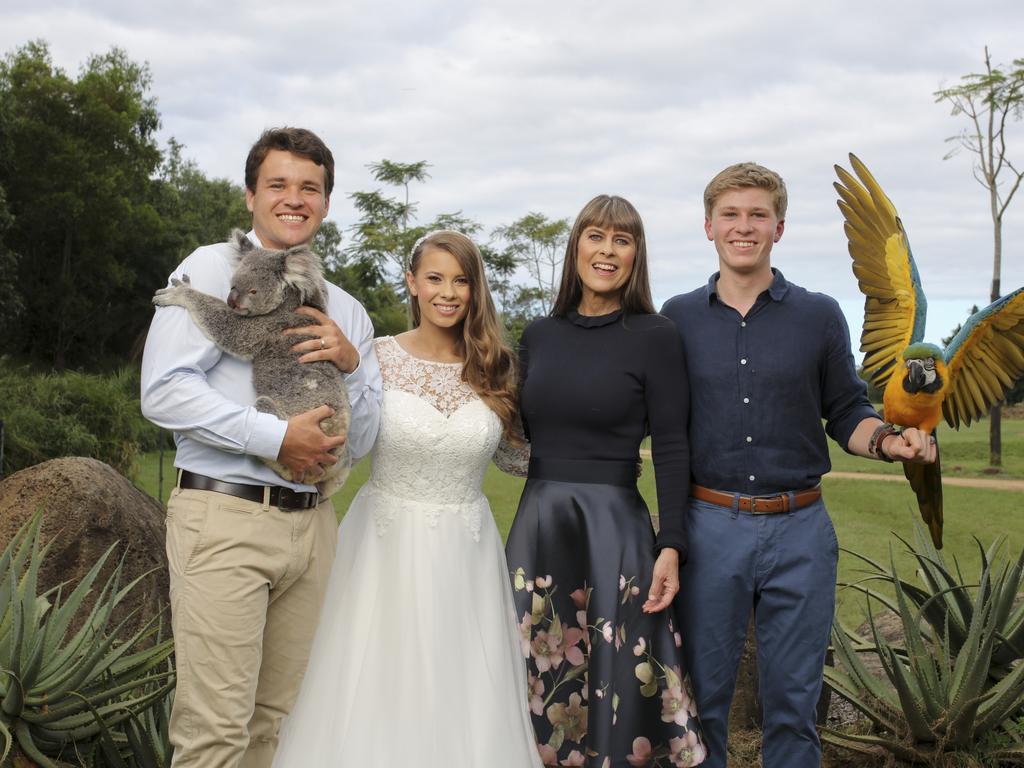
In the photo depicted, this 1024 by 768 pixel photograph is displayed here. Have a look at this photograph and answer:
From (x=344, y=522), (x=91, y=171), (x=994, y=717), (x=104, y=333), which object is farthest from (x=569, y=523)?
(x=104, y=333)

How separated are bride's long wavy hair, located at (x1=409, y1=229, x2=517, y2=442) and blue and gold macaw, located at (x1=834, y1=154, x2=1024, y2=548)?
1.50 metres

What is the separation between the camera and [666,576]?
3.56 metres

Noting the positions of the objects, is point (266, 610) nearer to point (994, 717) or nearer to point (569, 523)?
point (569, 523)

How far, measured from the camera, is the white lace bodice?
12.9 ft

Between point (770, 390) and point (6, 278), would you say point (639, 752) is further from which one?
point (6, 278)

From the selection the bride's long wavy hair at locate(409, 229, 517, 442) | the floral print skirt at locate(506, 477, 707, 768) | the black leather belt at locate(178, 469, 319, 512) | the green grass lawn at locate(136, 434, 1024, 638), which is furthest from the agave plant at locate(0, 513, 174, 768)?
the green grass lawn at locate(136, 434, 1024, 638)

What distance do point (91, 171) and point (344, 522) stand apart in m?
32.2

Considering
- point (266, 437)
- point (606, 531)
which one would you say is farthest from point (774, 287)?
point (266, 437)

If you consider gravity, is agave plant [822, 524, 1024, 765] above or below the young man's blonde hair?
below

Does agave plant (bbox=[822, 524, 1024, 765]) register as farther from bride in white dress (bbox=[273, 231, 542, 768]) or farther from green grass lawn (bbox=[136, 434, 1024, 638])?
A: green grass lawn (bbox=[136, 434, 1024, 638])

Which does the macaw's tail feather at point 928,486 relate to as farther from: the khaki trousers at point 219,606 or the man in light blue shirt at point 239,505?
the khaki trousers at point 219,606

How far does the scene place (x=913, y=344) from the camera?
333cm

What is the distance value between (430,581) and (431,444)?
0.56m

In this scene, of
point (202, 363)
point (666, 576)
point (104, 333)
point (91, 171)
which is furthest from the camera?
point (104, 333)
